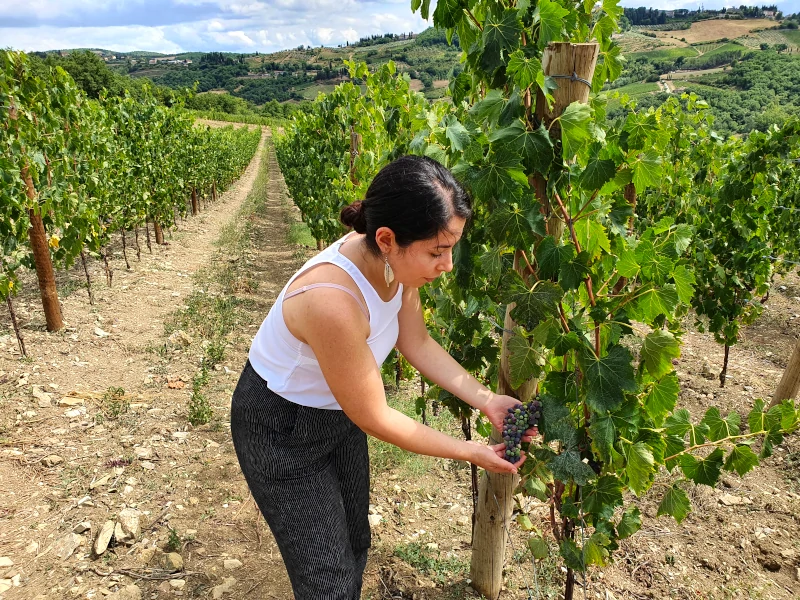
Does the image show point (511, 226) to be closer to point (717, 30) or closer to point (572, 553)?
point (572, 553)

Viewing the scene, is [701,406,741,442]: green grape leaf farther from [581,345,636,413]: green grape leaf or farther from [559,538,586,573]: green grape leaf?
[559,538,586,573]: green grape leaf

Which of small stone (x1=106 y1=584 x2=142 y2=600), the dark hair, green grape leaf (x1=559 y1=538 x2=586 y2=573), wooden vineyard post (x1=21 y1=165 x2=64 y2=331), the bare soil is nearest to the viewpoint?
the dark hair

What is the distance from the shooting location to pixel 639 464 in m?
1.78

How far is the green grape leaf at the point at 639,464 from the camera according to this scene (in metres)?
1.77

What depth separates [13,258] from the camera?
5.46 meters

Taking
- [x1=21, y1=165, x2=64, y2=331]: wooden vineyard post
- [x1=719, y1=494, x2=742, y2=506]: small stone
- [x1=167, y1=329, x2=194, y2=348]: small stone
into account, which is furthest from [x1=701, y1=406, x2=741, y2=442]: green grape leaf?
[x1=21, y1=165, x2=64, y2=331]: wooden vineyard post

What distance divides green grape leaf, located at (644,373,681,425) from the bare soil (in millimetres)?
1351

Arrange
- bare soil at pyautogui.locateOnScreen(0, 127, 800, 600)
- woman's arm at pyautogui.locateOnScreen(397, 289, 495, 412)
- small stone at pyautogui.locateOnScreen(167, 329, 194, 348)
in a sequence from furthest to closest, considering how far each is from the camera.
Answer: small stone at pyautogui.locateOnScreen(167, 329, 194, 348) → bare soil at pyautogui.locateOnScreen(0, 127, 800, 600) → woman's arm at pyautogui.locateOnScreen(397, 289, 495, 412)

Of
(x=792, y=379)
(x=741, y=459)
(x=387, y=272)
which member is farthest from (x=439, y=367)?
(x=792, y=379)

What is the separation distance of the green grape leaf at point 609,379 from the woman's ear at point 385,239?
73 cm

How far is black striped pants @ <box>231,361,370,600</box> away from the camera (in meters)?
1.89

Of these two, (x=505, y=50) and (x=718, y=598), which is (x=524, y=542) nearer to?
(x=718, y=598)

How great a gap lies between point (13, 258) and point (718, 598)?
629cm

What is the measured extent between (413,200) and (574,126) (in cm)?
56
